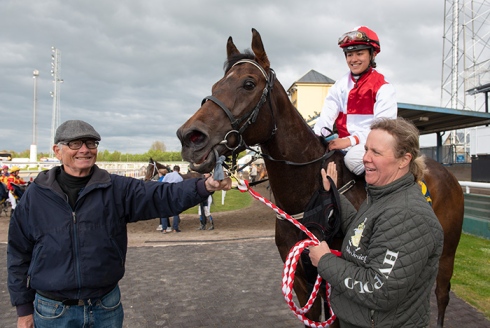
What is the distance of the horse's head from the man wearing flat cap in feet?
0.83

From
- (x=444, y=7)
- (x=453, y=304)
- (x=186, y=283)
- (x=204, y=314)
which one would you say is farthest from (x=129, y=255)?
(x=444, y=7)

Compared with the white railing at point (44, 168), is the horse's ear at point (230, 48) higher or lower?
higher

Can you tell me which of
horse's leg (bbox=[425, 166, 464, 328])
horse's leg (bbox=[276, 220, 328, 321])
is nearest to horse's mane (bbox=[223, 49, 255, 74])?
horse's leg (bbox=[276, 220, 328, 321])

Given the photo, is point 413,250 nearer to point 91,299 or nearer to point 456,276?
point 91,299

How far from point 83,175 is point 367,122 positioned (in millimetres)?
2256

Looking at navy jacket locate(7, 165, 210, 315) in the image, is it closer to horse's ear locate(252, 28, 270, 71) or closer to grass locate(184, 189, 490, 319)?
horse's ear locate(252, 28, 270, 71)

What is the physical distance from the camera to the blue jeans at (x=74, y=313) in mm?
2182

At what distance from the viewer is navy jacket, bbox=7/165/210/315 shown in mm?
2170

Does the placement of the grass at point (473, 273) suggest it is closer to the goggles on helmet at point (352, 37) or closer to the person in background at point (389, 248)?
the person in background at point (389, 248)

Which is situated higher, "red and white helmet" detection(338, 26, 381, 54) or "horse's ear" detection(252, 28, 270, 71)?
"red and white helmet" detection(338, 26, 381, 54)

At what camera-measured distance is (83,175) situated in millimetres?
2375

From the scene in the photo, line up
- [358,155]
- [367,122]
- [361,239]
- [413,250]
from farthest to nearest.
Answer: [367,122]
[358,155]
[361,239]
[413,250]

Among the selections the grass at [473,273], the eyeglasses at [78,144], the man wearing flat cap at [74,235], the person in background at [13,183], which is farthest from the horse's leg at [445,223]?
the person in background at [13,183]

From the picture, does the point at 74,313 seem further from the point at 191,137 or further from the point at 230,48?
the point at 230,48
